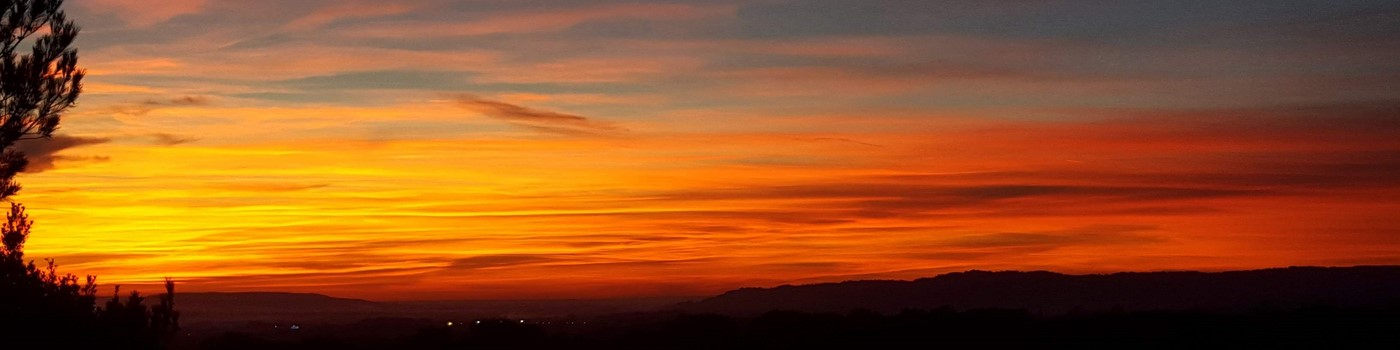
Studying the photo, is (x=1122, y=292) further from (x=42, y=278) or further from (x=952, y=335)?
(x=42, y=278)

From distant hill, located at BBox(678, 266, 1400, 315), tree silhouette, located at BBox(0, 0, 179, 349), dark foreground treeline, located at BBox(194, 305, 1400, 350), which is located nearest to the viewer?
tree silhouette, located at BBox(0, 0, 179, 349)

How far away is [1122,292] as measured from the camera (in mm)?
126875

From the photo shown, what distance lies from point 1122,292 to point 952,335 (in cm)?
8734

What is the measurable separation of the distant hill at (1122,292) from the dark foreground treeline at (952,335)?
52890 mm

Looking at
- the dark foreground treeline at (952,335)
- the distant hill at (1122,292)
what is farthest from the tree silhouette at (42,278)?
the distant hill at (1122,292)

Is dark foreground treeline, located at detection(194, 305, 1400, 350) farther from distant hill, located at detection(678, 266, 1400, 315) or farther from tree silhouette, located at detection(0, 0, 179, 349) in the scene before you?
distant hill, located at detection(678, 266, 1400, 315)

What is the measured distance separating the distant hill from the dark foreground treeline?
5289cm

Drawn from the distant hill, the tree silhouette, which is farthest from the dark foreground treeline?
the distant hill

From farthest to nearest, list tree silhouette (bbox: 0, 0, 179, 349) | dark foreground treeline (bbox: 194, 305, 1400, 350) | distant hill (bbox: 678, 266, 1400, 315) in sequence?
distant hill (bbox: 678, 266, 1400, 315) → dark foreground treeline (bbox: 194, 305, 1400, 350) → tree silhouette (bbox: 0, 0, 179, 349)

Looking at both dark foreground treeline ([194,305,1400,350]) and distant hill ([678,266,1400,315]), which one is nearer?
dark foreground treeline ([194,305,1400,350])

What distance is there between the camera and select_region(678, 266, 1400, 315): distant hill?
109188 mm

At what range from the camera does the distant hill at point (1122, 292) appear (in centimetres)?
10919

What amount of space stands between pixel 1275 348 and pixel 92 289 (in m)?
30.9

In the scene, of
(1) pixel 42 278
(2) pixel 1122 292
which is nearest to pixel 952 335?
(1) pixel 42 278
